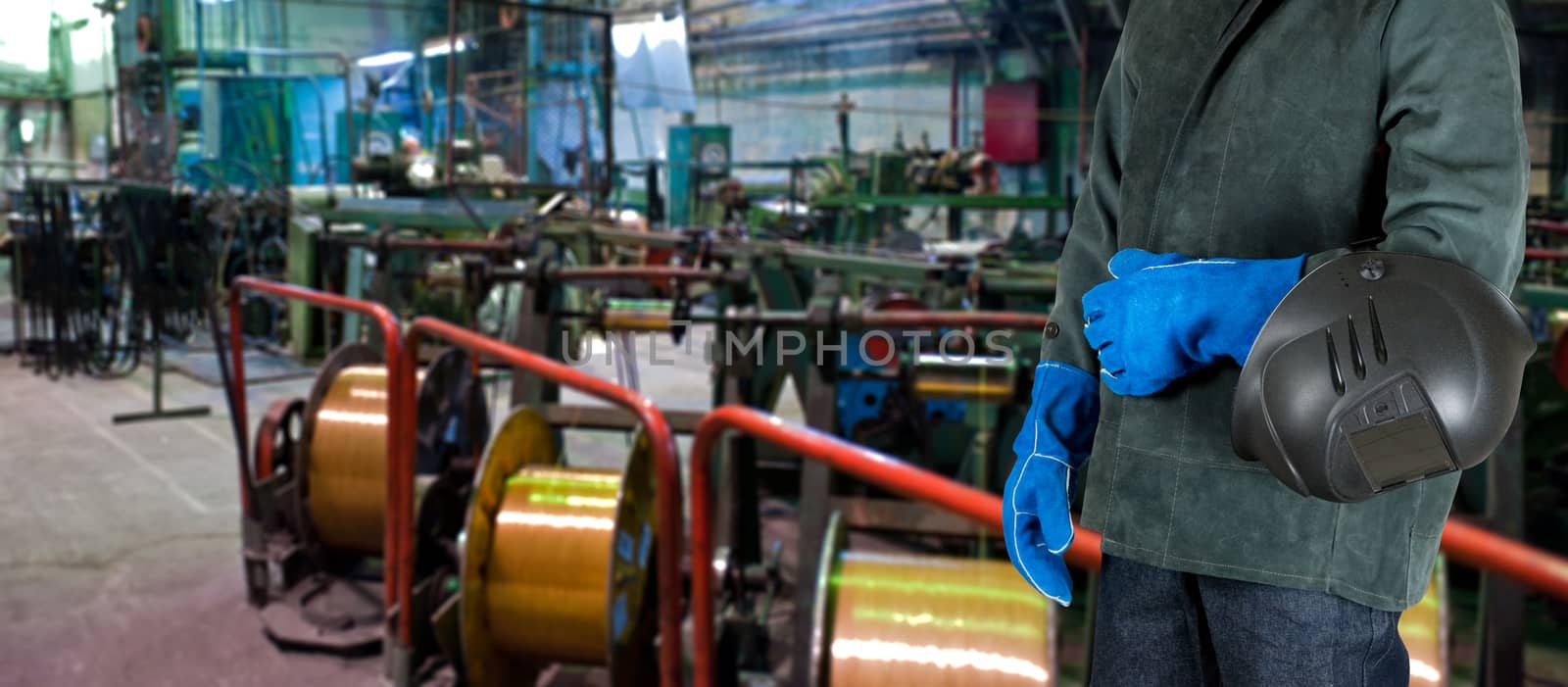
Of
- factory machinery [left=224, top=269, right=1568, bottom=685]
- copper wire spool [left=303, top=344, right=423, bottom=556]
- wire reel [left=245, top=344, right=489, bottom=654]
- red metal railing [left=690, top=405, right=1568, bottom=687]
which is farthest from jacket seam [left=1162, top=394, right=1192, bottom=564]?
copper wire spool [left=303, top=344, right=423, bottom=556]

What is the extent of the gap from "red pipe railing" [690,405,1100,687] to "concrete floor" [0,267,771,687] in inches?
84.3

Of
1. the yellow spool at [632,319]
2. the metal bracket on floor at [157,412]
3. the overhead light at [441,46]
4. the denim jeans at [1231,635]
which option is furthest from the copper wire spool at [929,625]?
the overhead light at [441,46]

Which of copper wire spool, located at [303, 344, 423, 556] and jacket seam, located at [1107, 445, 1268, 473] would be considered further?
copper wire spool, located at [303, 344, 423, 556]

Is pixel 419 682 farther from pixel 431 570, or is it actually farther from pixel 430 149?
pixel 430 149

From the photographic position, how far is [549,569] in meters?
4.02

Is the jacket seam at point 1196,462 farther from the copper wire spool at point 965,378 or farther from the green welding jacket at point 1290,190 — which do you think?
the copper wire spool at point 965,378

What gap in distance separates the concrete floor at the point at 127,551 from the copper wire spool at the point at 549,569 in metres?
0.81

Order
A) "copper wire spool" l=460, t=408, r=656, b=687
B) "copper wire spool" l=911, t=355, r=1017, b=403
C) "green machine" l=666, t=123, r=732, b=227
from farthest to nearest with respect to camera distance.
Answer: "green machine" l=666, t=123, r=732, b=227 → "copper wire spool" l=911, t=355, r=1017, b=403 → "copper wire spool" l=460, t=408, r=656, b=687

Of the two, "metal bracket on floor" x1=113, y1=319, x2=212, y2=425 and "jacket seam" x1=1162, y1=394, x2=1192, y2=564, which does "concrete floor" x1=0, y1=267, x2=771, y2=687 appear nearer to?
"metal bracket on floor" x1=113, y1=319, x2=212, y2=425

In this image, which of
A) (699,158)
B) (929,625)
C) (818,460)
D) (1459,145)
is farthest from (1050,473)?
(699,158)

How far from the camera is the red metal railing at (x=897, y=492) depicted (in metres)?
1.57

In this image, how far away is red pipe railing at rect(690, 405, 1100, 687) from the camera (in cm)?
219

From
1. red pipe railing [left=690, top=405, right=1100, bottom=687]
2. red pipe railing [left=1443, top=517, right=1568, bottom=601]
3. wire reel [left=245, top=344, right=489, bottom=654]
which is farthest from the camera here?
wire reel [left=245, top=344, right=489, bottom=654]

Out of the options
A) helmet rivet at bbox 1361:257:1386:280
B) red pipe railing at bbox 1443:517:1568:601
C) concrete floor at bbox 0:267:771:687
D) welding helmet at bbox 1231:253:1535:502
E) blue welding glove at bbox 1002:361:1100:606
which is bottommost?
concrete floor at bbox 0:267:771:687
